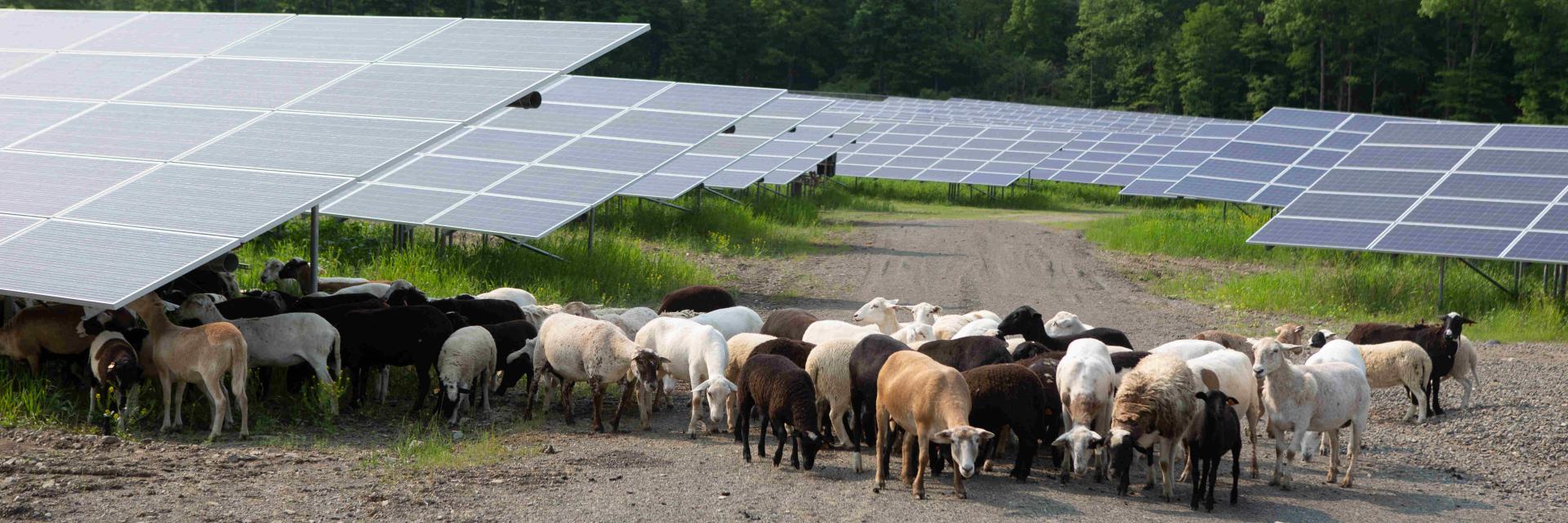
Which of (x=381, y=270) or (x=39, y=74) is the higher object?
(x=39, y=74)

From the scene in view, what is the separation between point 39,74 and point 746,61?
66991mm

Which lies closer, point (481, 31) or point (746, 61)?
point (481, 31)

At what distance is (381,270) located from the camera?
15812 millimetres

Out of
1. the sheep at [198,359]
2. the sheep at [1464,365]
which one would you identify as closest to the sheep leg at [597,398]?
the sheep at [198,359]

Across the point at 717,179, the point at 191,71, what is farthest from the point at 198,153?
the point at 717,179

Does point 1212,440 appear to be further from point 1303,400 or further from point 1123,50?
point 1123,50

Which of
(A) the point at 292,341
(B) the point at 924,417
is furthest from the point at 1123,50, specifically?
(B) the point at 924,417

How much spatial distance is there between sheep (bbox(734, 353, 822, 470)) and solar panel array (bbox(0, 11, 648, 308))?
11.5 feet

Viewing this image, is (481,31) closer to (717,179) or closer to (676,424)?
(676,424)

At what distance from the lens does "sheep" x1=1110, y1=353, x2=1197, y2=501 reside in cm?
810

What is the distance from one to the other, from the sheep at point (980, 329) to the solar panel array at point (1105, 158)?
2793cm

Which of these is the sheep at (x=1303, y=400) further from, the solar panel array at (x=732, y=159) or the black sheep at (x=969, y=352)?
the solar panel array at (x=732, y=159)

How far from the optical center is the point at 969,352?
9.70 m

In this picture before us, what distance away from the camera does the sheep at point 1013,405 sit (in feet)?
27.7
